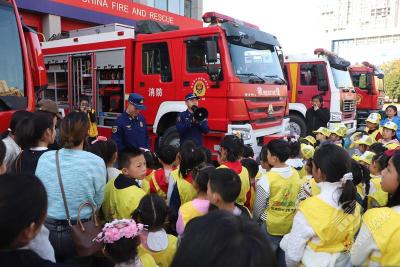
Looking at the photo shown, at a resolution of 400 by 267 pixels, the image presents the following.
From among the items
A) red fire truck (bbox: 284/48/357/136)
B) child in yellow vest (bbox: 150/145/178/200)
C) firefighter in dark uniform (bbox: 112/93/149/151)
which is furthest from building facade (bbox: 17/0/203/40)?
child in yellow vest (bbox: 150/145/178/200)

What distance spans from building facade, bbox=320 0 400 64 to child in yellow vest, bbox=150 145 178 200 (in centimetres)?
6087

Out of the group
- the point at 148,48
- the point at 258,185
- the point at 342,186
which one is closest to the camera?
the point at 342,186

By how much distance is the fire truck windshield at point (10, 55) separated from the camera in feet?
14.1

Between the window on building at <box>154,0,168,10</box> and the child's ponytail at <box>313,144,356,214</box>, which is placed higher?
the window on building at <box>154,0,168,10</box>

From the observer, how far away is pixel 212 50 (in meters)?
5.55

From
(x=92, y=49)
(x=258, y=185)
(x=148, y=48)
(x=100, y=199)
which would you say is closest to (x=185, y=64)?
(x=148, y=48)

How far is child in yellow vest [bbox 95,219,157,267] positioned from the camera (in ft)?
5.91

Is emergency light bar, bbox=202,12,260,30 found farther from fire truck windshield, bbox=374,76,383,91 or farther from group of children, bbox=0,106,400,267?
fire truck windshield, bbox=374,76,383,91

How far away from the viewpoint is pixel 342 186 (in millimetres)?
2061

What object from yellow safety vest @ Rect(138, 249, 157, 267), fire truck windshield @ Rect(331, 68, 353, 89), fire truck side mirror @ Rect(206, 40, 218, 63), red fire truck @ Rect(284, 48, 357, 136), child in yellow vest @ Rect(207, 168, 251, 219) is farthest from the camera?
fire truck windshield @ Rect(331, 68, 353, 89)

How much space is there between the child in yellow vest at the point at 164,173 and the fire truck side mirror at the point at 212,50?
2.67 meters

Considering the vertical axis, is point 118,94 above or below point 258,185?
above

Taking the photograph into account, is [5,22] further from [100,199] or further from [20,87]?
[100,199]

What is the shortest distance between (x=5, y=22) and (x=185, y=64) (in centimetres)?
271
